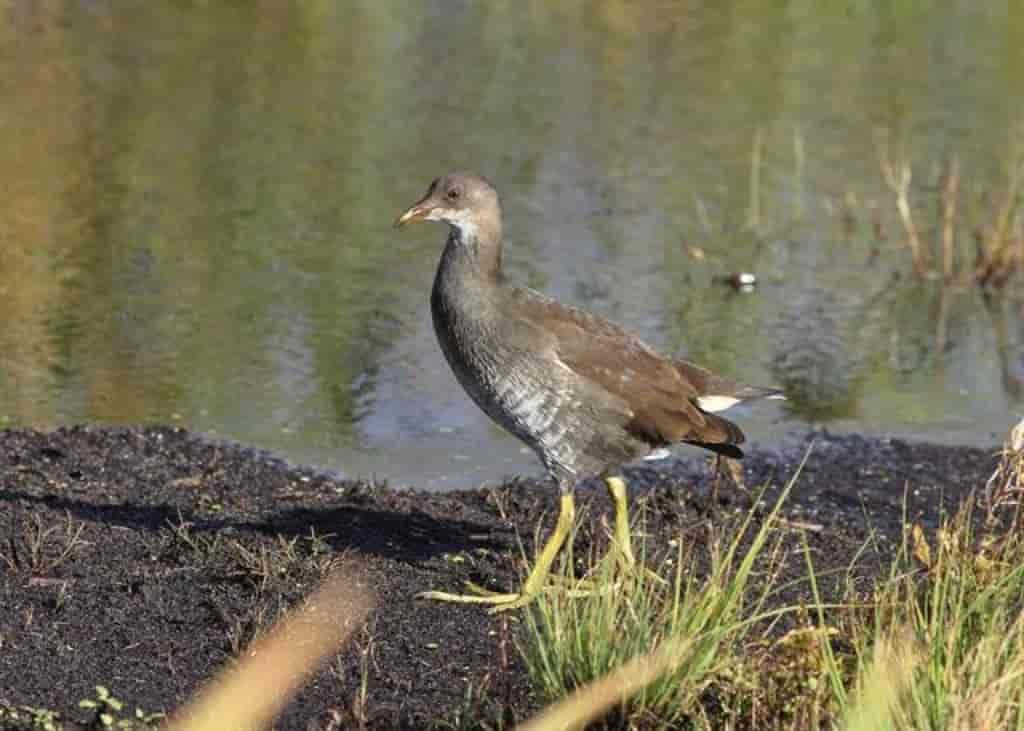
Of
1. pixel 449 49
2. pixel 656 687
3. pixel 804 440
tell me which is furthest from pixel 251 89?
pixel 656 687

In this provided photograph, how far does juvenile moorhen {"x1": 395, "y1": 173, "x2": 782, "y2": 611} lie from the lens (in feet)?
23.0

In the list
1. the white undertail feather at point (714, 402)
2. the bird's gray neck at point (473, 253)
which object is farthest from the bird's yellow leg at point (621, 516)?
the bird's gray neck at point (473, 253)

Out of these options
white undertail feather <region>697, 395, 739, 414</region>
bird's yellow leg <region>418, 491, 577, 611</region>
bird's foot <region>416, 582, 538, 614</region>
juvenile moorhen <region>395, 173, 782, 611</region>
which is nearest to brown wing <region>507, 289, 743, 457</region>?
juvenile moorhen <region>395, 173, 782, 611</region>

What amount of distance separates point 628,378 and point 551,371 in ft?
1.02

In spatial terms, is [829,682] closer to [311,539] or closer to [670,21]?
[311,539]

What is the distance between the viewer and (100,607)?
6.21 m

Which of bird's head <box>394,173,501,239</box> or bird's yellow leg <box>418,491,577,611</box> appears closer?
bird's yellow leg <box>418,491,577,611</box>

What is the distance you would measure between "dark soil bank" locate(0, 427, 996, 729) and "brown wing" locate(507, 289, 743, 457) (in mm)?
407

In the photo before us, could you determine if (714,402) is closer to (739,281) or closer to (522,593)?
(522,593)

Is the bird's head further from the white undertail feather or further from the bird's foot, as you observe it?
the bird's foot

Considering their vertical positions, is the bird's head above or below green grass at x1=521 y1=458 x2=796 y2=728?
above

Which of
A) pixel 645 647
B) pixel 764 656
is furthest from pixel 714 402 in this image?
pixel 645 647

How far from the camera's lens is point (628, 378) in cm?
717

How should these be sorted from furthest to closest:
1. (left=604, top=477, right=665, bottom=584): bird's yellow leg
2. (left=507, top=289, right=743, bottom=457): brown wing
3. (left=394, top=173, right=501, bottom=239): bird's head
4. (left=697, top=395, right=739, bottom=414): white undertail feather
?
(left=697, top=395, right=739, bottom=414): white undertail feather, (left=394, top=173, right=501, bottom=239): bird's head, (left=507, top=289, right=743, bottom=457): brown wing, (left=604, top=477, right=665, bottom=584): bird's yellow leg
